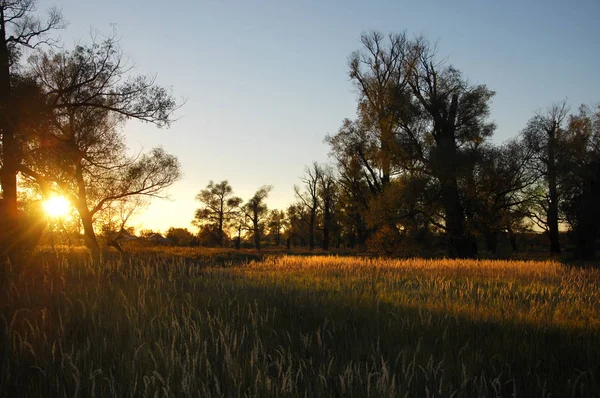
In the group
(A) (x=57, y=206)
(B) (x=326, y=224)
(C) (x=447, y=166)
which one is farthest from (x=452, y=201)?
(B) (x=326, y=224)

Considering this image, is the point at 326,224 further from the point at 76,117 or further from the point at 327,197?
the point at 76,117

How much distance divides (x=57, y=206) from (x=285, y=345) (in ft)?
65.4

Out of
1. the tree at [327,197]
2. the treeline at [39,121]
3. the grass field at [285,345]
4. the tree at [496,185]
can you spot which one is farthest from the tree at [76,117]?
the tree at [327,197]

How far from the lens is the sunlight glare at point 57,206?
17438 millimetres

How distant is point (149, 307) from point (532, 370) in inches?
155

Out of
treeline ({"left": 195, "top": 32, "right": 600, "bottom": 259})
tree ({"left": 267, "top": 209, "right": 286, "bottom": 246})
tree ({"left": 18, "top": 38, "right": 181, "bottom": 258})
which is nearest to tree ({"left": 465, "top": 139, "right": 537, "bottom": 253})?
treeline ({"left": 195, "top": 32, "right": 600, "bottom": 259})

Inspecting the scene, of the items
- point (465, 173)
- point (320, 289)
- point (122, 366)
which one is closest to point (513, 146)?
point (465, 173)

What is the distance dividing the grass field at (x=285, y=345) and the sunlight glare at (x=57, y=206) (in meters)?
12.6

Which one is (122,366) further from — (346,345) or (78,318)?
(346,345)

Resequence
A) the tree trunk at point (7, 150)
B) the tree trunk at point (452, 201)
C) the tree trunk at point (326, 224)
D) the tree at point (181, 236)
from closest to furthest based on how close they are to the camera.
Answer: the tree trunk at point (7, 150) → the tree trunk at point (452, 201) → the tree trunk at point (326, 224) → the tree at point (181, 236)

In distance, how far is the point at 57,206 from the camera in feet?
65.8

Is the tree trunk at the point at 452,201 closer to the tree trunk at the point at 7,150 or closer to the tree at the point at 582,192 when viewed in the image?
the tree at the point at 582,192

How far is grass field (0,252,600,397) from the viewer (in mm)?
2816

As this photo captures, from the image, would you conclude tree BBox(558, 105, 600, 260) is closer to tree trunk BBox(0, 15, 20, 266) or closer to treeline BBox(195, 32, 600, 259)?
treeline BBox(195, 32, 600, 259)
